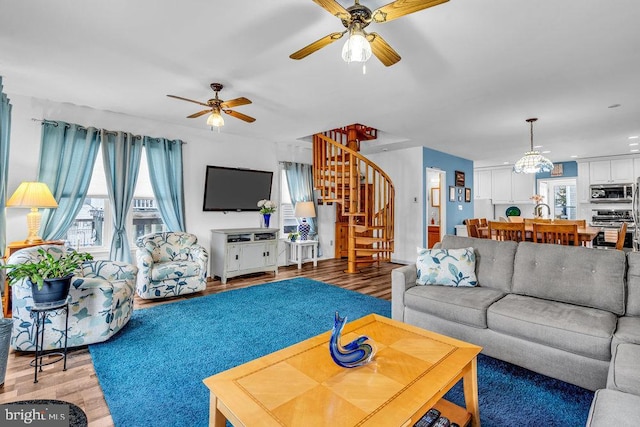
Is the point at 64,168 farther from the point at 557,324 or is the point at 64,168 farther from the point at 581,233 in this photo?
the point at 581,233

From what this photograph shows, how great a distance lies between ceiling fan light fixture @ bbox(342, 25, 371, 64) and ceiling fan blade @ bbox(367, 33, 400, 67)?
0.11 metres

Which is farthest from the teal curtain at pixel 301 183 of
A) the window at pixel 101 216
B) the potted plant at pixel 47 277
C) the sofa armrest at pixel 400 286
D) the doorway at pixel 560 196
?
the doorway at pixel 560 196

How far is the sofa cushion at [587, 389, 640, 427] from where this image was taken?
105cm

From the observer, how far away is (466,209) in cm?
780

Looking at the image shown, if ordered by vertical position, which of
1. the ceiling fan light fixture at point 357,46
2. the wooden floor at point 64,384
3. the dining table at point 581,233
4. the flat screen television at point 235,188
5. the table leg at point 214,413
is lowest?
the wooden floor at point 64,384

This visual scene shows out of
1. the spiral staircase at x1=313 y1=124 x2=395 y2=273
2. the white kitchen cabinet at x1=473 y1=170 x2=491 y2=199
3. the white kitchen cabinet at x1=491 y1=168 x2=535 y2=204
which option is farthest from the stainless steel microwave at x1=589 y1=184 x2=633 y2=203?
the spiral staircase at x1=313 y1=124 x2=395 y2=273

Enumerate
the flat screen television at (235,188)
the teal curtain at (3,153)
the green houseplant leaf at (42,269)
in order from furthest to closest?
the flat screen television at (235,188)
the teal curtain at (3,153)
the green houseplant leaf at (42,269)

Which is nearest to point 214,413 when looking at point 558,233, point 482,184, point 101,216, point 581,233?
point 558,233

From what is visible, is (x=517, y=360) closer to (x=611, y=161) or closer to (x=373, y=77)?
(x=373, y=77)

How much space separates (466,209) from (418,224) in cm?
213

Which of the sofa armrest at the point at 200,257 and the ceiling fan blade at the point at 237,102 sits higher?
the ceiling fan blade at the point at 237,102

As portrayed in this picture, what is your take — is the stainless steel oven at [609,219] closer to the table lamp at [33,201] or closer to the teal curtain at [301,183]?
the teal curtain at [301,183]

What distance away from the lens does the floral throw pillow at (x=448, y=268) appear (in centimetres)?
280

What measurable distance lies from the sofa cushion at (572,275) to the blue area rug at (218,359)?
65cm
